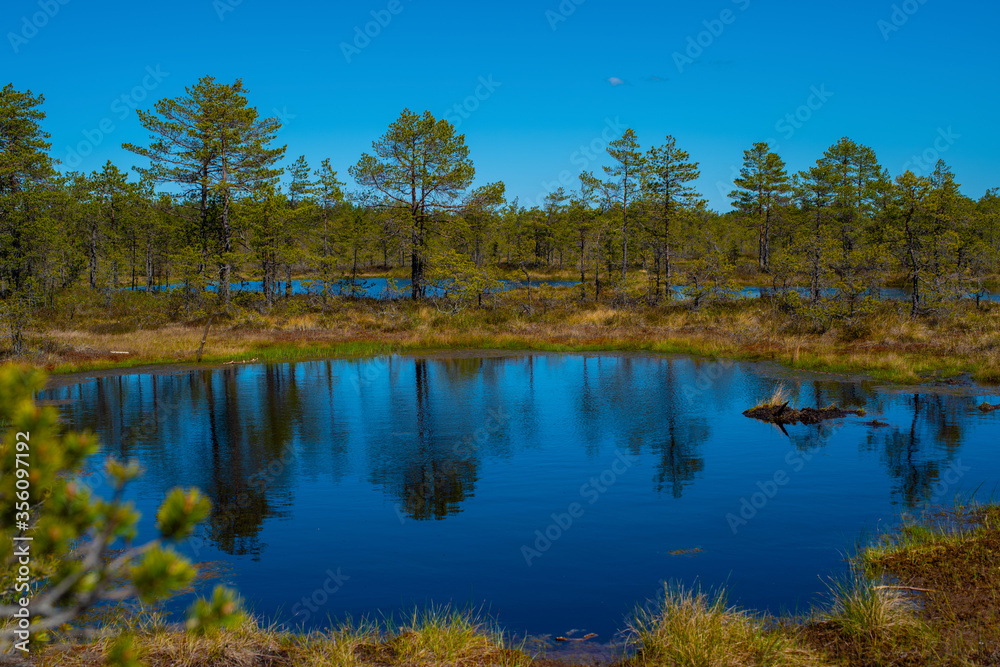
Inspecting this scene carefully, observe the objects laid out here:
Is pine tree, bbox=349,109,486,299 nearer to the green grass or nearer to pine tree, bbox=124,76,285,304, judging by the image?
pine tree, bbox=124,76,285,304

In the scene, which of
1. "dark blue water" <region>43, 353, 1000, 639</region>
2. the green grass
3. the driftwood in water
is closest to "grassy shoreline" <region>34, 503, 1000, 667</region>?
the green grass

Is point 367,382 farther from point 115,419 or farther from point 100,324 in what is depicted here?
point 100,324

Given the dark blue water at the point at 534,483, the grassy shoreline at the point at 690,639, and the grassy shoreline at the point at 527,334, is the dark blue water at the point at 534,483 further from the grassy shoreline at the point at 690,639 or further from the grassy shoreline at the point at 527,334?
the grassy shoreline at the point at 527,334

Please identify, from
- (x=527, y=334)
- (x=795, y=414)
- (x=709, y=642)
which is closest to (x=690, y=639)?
(x=709, y=642)

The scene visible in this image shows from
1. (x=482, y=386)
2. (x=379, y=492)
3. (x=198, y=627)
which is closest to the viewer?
(x=198, y=627)

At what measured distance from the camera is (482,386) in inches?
966

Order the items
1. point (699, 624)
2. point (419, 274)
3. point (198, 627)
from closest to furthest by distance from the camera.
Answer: point (198, 627)
point (699, 624)
point (419, 274)

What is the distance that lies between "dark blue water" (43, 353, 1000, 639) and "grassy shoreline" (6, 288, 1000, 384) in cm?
463

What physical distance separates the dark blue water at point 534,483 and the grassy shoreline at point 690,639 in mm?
Result: 824

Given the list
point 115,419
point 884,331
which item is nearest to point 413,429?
point 115,419

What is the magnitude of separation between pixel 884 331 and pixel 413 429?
22.6m

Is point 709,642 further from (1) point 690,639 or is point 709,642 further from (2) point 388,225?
(2) point 388,225

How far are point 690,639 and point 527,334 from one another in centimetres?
3032

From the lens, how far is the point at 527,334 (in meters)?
36.5
